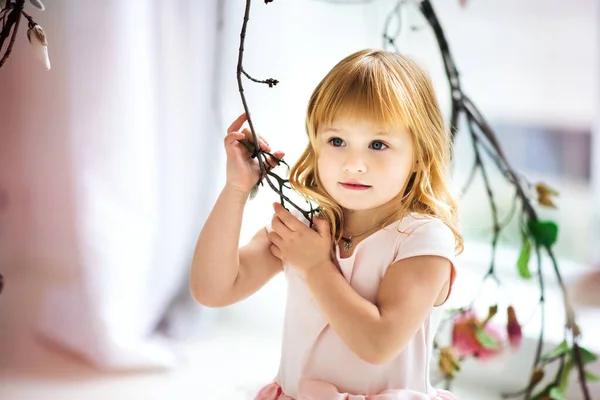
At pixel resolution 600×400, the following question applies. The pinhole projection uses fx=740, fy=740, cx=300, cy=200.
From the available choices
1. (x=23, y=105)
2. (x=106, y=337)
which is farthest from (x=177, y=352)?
(x=23, y=105)

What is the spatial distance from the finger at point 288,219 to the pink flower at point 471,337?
50 cm

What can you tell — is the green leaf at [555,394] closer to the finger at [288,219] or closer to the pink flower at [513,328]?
the pink flower at [513,328]

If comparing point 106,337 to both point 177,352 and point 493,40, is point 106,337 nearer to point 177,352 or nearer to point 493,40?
point 177,352

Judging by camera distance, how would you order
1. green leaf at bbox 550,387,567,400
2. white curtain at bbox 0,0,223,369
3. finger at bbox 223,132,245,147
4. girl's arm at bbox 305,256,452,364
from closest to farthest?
girl's arm at bbox 305,256,452,364
finger at bbox 223,132,245,147
green leaf at bbox 550,387,567,400
white curtain at bbox 0,0,223,369

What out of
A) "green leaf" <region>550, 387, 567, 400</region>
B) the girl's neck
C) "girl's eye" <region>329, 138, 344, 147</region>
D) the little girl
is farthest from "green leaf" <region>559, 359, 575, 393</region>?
"girl's eye" <region>329, 138, 344, 147</region>

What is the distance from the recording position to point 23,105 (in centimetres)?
146

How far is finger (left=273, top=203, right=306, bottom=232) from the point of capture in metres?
0.97

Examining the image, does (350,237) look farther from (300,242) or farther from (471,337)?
(471,337)

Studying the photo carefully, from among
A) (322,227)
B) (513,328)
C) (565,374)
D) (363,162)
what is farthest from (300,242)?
(565,374)

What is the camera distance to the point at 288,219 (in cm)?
98

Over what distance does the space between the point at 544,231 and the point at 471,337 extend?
0.76ft

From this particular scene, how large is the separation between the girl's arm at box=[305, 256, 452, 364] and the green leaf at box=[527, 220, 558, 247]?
43cm

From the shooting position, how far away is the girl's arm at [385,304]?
872mm

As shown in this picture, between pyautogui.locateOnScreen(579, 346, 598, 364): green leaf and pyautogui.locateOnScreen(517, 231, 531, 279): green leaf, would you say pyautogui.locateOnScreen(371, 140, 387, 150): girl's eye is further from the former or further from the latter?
pyautogui.locateOnScreen(579, 346, 598, 364): green leaf
